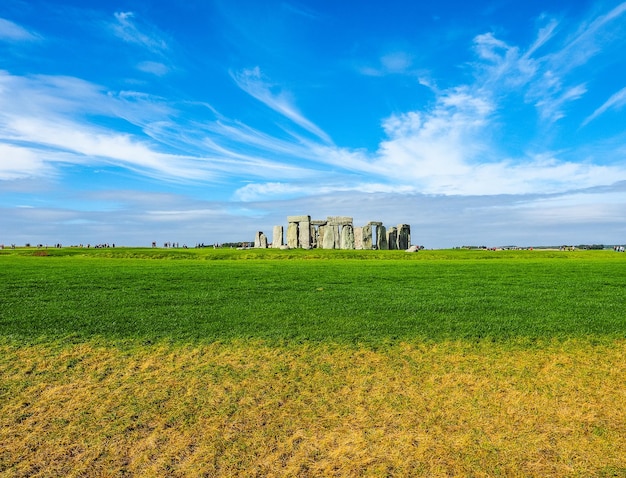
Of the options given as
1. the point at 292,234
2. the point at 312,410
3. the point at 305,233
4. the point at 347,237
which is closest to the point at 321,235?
the point at 305,233

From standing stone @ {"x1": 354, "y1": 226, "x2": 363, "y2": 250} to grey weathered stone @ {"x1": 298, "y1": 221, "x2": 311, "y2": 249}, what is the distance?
3.98 meters

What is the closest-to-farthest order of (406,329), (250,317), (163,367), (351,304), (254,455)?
(254,455)
(163,367)
(406,329)
(250,317)
(351,304)

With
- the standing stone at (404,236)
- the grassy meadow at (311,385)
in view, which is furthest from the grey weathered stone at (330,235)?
the grassy meadow at (311,385)

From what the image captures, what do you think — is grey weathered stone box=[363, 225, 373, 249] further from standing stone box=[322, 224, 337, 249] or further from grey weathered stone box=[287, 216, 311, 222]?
grey weathered stone box=[287, 216, 311, 222]

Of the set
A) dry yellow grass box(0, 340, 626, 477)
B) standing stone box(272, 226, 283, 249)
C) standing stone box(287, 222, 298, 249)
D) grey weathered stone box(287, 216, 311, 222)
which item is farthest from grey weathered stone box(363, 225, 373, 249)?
dry yellow grass box(0, 340, 626, 477)

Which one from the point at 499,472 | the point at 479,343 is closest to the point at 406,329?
the point at 479,343

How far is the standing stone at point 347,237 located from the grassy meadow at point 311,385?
24.9 meters

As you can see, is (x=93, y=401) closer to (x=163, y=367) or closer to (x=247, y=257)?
(x=163, y=367)

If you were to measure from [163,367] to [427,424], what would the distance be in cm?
385

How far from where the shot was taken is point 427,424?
476cm

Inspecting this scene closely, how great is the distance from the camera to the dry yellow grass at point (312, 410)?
4133 millimetres

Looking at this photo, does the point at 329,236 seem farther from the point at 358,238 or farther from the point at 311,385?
the point at 311,385

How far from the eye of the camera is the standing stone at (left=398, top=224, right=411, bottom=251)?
3862cm

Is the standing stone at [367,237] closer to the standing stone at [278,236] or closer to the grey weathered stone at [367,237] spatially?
the grey weathered stone at [367,237]
